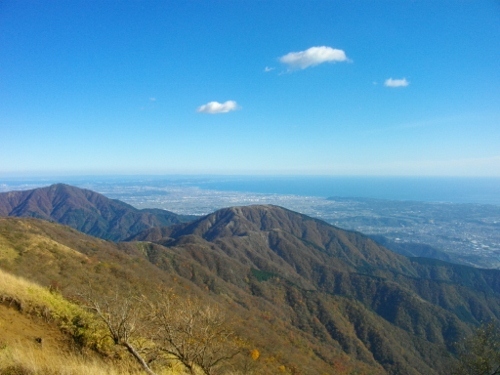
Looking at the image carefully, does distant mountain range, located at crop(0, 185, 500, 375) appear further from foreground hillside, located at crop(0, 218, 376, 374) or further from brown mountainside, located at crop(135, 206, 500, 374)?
foreground hillside, located at crop(0, 218, 376, 374)

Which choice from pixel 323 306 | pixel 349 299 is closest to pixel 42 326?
pixel 323 306

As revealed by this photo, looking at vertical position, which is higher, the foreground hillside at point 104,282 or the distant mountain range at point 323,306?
the foreground hillside at point 104,282

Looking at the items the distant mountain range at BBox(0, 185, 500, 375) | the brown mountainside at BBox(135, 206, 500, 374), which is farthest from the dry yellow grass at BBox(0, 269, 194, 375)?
the brown mountainside at BBox(135, 206, 500, 374)

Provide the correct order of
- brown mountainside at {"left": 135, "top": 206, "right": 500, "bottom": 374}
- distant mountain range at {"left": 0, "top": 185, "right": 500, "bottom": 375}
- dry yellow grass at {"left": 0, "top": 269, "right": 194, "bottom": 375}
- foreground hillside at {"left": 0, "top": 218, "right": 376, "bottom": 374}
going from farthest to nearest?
brown mountainside at {"left": 135, "top": 206, "right": 500, "bottom": 374}
distant mountain range at {"left": 0, "top": 185, "right": 500, "bottom": 375}
foreground hillside at {"left": 0, "top": 218, "right": 376, "bottom": 374}
dry yellow grass at {"left": 0, "top": 269, "right": 194, "bottom": 375}

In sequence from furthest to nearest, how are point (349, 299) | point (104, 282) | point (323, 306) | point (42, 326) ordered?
point (349, 299) → point (323, 306) → point (104, 282) → point (42, 326)

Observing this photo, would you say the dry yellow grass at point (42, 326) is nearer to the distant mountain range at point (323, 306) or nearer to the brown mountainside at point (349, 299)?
the distant mountain range at point (323, 306)

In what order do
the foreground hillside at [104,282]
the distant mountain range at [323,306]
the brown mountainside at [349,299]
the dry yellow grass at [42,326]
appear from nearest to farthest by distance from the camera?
the dry yellow grass at [42,326] → the foreground hillside at [104,282] → the distant mountain range at [323,306] → the brown mountainside at [349,299]

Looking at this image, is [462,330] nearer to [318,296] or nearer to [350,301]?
[350,301]

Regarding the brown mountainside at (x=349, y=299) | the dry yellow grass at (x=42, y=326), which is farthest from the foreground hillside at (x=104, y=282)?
the brown mountainside at (x=349, y=299)

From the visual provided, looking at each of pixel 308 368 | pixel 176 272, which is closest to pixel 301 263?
pixel 176 272

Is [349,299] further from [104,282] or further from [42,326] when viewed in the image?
[42,326]

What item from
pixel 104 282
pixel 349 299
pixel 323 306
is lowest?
pixel 349 299
